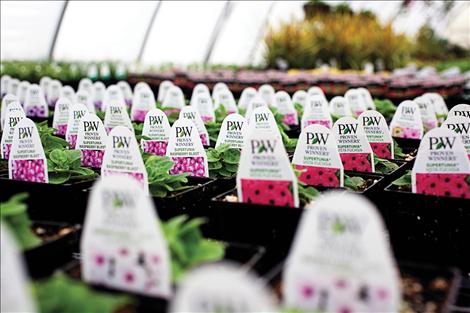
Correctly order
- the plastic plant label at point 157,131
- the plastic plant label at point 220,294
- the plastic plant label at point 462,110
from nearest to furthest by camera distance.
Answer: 1. the plastic plant label at point 220,294
2. the plastic plant label at point 157,131
3. the plastic plant label at point 462,110

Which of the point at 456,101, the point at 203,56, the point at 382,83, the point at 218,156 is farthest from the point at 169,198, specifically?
the point at 203,56

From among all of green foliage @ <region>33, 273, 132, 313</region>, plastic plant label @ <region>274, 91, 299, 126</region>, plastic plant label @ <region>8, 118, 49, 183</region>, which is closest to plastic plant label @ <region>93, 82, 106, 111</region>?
plastic plant label @ <region>274, 91, 299, 126</region>

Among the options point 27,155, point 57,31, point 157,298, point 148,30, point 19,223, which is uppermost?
point 148,30

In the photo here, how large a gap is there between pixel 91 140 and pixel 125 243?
55.8 inches

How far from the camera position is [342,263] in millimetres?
1257

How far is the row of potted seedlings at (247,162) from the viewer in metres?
1.92

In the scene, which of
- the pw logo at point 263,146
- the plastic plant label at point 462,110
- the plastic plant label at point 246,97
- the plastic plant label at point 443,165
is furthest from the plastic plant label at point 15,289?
the plastic plant label at point 246,97

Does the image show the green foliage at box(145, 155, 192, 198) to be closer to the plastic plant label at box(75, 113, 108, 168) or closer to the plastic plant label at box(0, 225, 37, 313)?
the plastic plant label at box(75, 113, 108, 168)

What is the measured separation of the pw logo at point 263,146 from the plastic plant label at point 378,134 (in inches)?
39.5

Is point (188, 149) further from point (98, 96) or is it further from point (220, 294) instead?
point (98, 96)

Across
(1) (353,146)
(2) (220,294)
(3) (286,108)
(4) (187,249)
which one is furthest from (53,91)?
(2) (220,294)

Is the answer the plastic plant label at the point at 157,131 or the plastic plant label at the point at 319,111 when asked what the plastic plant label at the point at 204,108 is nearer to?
the plastic plant label at the point at 319,111

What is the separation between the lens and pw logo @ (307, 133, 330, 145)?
7.40 ft

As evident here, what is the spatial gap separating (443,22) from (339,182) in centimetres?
2739
